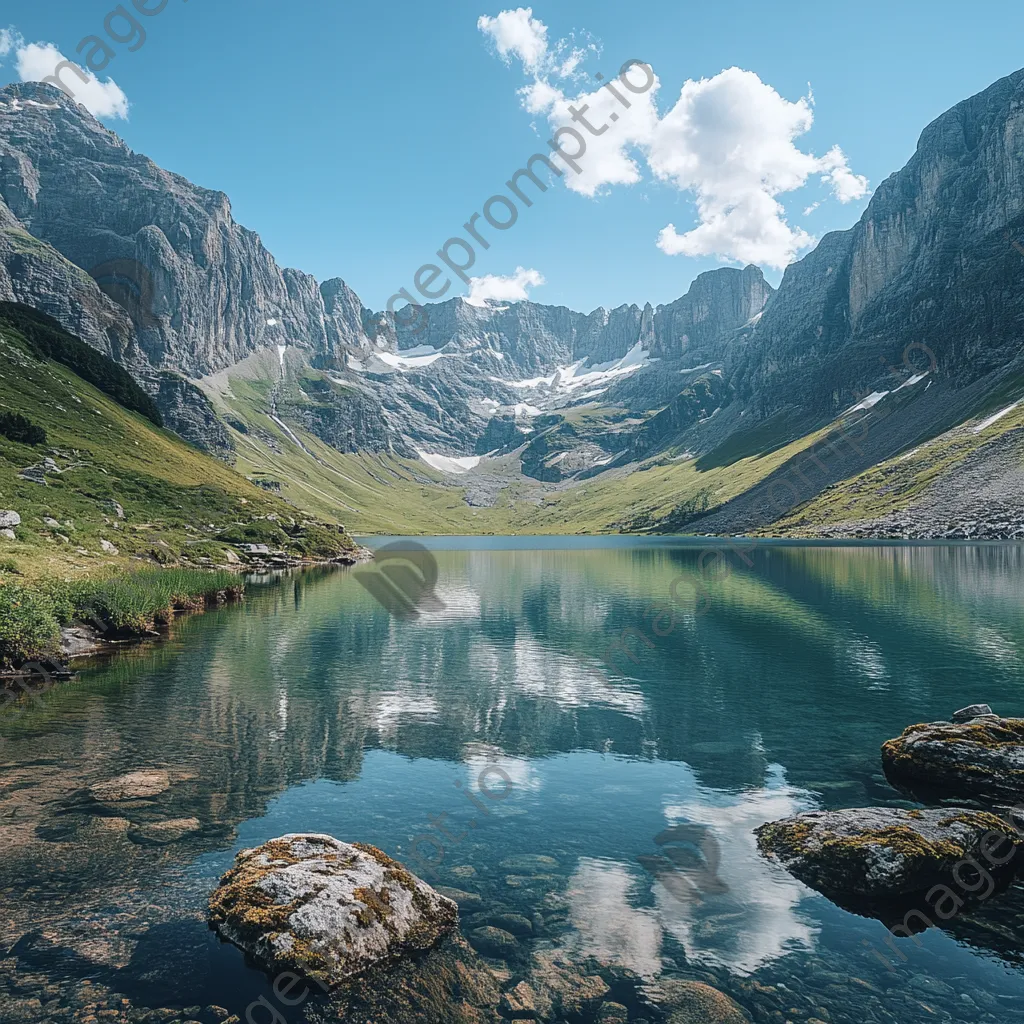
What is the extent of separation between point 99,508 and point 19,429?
79.0 ft

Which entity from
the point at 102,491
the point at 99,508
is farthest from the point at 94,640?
the point at 102,491

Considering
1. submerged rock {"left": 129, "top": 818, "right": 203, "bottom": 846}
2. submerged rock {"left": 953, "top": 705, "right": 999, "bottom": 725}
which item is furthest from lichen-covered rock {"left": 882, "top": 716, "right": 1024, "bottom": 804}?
submerged rock {"left": 129, "top": 818, "right": 203, "bottom": 846}

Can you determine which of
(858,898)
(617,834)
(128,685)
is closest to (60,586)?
(128,685)

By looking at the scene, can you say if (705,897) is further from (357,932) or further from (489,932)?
(357,932)

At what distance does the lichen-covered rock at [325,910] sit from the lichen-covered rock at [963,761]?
18.6m

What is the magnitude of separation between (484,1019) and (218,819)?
12.0m

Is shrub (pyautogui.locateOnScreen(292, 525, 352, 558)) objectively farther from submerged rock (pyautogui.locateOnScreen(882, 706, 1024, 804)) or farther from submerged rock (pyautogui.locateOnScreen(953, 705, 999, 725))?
submerged rock (pyautogui.locateOnScreen(882, 706, 1024, 804))

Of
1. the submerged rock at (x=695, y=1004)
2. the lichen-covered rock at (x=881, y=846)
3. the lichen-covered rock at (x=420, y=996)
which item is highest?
A: the lichen-covered rock at (x=881, y=846)

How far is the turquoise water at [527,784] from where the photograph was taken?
13859 mm

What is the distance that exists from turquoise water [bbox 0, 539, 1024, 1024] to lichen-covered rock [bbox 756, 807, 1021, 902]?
0.87 m

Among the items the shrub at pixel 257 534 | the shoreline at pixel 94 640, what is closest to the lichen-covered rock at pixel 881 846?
the shoreline at pixel 94 640

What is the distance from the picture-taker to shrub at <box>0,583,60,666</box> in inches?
1415

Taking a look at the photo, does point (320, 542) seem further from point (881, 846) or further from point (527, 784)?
point (881, 846)

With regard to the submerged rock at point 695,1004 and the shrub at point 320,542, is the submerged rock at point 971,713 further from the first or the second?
the shrub at point 320,542
